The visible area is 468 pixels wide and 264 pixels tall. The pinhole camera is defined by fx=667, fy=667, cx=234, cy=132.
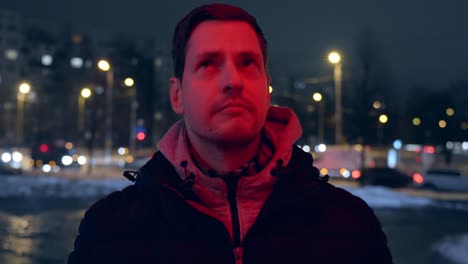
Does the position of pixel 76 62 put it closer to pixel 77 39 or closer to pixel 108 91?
pixel 77 39

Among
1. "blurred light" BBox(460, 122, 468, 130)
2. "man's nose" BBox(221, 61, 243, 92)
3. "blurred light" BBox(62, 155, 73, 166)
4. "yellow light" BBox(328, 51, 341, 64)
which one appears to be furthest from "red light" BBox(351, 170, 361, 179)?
"blurred light" BBox(460, 122, 468, 130)

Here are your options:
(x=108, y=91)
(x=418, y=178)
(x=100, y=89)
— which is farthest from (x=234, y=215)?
(x=100, y=89)

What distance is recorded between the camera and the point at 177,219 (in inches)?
82.7

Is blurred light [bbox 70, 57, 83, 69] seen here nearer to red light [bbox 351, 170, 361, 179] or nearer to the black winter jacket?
red light [bbox 351, 170, 361, 179]

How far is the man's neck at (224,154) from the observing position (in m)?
2.17

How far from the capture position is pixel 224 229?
207cm

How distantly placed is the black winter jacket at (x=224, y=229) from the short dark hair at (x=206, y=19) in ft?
1.36

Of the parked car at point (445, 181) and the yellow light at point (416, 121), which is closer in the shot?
the parked car at point (445, 181)

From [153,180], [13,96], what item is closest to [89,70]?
[13,96]

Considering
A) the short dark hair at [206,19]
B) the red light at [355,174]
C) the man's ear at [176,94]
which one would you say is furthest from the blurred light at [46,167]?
the short dark hair at [206,19]

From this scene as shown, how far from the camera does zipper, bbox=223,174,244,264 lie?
205cm

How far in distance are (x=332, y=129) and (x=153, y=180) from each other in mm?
81264

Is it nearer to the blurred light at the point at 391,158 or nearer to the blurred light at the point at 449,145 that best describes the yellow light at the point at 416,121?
the blurred light at the point at 449,145

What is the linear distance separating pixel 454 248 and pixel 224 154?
455 inches
